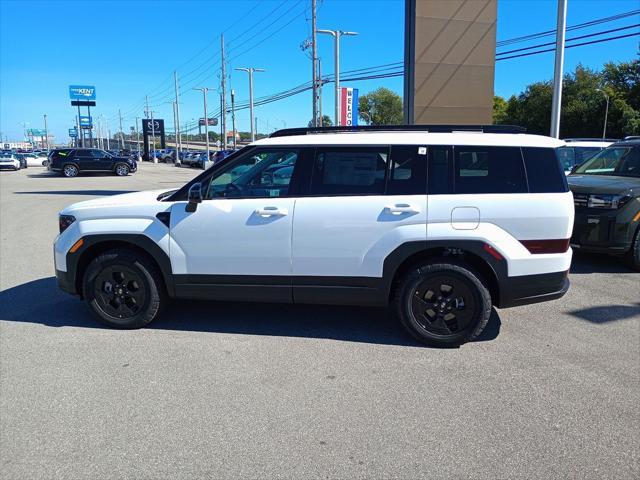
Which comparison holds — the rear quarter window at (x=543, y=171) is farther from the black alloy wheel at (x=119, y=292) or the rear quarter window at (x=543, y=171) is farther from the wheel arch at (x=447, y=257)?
the black alloy wheel at (x=119, y=292)

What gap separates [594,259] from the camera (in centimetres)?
823

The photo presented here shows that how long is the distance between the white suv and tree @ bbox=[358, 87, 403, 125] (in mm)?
85576

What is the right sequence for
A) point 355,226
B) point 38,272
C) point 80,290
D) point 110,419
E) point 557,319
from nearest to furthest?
point 110,419 → point 355,226 → point 80,290 → point 557,319 → point 38,272

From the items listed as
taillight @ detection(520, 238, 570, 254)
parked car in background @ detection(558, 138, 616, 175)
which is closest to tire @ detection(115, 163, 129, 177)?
parked car in background @ detection(558, 138, 616, 175)

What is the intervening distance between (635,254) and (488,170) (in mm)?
4155

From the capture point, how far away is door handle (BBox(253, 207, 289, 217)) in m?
4.50

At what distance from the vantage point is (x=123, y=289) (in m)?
4.91

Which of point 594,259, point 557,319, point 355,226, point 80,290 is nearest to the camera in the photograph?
point 355,226

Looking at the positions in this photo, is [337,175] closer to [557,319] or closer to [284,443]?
[284,443]

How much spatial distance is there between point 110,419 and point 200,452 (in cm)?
77

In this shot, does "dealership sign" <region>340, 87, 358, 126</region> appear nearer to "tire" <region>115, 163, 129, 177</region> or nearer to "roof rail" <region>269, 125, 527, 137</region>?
"tire" <region>115, 163, 129, 177</region>

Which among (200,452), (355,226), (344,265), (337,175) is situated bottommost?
(200,452)

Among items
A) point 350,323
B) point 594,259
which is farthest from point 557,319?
point 594,259

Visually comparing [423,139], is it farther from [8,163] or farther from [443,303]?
[8,163]
